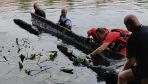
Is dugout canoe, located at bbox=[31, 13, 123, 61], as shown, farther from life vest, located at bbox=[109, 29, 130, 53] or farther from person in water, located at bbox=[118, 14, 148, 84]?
person in water, located at bbox=[118, 14, 148, 84]

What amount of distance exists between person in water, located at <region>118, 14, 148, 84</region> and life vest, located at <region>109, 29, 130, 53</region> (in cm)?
452

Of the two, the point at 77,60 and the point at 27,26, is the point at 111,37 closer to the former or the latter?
the point at 77,60

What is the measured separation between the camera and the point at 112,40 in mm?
12164

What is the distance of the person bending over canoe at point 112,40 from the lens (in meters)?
12.1

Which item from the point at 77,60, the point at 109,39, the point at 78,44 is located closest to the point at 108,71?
the point at 109,39

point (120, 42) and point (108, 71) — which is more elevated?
point (120, 42)

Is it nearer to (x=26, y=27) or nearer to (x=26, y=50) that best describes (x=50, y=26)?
(x=26, y=27)

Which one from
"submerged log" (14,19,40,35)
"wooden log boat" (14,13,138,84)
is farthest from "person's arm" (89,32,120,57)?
"submerged log" (14,19,40,35)

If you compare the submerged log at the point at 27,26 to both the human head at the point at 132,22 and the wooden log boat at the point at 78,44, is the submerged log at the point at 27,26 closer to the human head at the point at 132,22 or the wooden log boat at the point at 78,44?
the wooden log boat at the point at 78,44

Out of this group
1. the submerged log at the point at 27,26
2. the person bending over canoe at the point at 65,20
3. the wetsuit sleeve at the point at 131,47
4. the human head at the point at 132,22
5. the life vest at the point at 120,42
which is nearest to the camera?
the human head at the point at 132,22

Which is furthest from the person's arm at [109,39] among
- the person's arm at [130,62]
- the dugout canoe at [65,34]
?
the person's arm at [130,62]

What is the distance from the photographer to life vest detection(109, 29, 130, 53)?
40.7ft

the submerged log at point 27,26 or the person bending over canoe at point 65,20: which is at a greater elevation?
the person bending over canoe at point 65,20

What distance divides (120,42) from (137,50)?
16.2 feet
